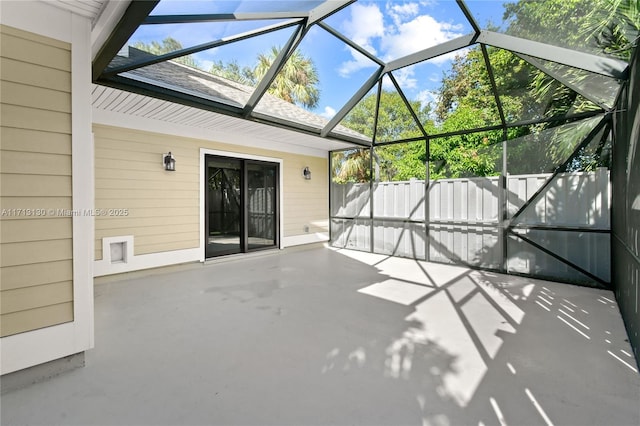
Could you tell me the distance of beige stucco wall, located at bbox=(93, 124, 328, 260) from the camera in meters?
4.33

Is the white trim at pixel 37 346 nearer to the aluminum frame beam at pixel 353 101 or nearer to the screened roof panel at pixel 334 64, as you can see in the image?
the screened roof panel at pixel 334 64

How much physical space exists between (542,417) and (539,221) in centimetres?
376

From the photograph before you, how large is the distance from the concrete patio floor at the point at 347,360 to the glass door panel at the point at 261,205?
2443 millimetres

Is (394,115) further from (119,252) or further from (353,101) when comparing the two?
(119,252)

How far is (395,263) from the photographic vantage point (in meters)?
5.70

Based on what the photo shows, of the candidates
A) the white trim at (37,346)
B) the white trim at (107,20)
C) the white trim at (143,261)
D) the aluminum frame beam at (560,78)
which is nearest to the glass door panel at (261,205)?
the white trim at (143,261)

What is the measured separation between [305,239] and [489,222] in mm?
3941

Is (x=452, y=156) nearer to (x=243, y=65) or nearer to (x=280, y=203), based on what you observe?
(x=280, y=203)

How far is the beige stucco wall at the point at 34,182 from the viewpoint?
195 centimetres

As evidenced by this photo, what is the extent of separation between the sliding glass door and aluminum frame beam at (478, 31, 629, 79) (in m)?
4.52

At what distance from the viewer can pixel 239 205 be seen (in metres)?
6.06

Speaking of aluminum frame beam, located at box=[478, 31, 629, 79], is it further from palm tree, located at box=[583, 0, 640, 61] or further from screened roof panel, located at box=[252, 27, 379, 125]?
screened roof panel, located at box=[252, 27, 379, 125]

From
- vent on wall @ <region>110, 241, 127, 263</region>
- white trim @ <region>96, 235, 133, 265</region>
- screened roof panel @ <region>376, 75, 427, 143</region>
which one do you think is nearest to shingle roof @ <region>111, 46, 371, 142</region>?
screened roof panel @ <region>376, 75, 427, 143</region>

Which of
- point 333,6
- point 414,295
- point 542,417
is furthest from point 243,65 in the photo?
point 542,417
